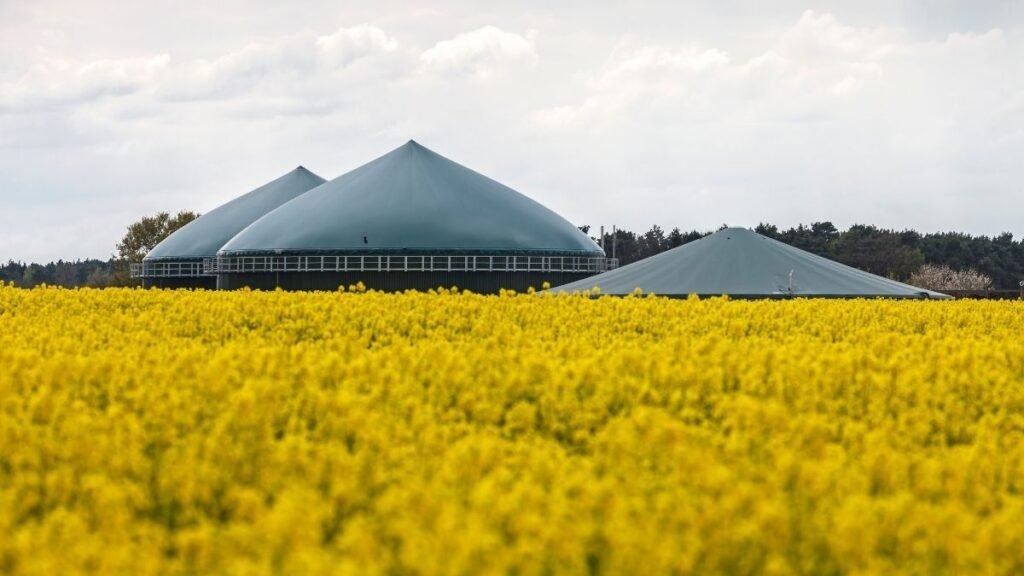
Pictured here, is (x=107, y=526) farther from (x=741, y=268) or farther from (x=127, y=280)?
(x=127, y=280)

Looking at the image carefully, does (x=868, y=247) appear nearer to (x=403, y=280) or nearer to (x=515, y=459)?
(x=403, y=280)

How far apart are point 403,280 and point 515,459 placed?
49081mm

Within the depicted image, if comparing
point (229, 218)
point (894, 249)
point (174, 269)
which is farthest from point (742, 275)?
point (894, 249)

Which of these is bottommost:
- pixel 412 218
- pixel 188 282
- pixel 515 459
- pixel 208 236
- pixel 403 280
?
pixel 515 459

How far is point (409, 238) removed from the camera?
183 ft

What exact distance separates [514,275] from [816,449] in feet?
163

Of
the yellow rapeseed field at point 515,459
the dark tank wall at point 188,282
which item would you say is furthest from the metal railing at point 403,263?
the yellow rapeseed field at point 515,459

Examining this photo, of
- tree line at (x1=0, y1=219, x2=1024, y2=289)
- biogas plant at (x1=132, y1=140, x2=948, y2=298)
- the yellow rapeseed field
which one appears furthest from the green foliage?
the yellow rapeseed field

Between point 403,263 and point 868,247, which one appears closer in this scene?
point 403,263

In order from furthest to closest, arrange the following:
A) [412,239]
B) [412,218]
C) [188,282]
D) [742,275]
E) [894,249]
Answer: [894,249], [188,282], [412,218], [412,239], [742,275]

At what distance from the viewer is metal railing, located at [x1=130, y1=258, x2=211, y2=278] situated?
72375 mm

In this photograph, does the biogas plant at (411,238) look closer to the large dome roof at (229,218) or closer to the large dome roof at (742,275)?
the large dome roof at (742,275)

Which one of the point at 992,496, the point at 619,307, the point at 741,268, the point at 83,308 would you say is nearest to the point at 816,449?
the point at 992,496

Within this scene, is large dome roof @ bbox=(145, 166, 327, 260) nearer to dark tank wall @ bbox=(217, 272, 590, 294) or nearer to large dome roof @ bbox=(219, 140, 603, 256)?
large dome roof @ bbox=(219, 140, 603, 256)
